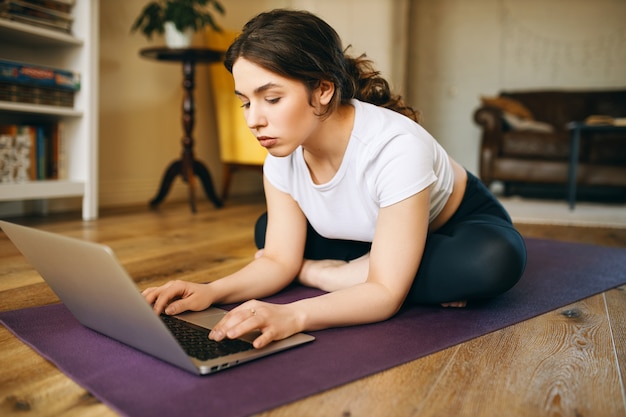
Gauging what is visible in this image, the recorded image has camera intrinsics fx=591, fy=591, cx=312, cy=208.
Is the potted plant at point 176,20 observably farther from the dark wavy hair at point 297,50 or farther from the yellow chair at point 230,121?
the dark wavy hair at point 297,50

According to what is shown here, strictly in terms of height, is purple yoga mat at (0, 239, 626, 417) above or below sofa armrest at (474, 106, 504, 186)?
below

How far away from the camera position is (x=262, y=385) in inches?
32.2

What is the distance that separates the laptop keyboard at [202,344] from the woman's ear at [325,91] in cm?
45

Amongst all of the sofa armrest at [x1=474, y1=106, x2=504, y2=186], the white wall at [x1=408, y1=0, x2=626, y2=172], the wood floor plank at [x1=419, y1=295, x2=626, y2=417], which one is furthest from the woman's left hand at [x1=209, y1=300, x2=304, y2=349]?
the white wall at [x1=408, y1=0, x2=626, y2=172]

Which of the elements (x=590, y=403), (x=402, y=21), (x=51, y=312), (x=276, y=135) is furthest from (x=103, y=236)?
(x=402, y=21)

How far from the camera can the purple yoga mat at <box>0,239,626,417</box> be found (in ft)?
2.53

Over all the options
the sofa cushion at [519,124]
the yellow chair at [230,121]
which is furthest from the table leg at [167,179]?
the sofa cushion at [519,124]

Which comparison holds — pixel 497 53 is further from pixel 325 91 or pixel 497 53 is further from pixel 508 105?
pixel 325 91

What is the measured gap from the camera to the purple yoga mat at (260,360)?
2.53 feet

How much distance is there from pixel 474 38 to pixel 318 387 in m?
5.34

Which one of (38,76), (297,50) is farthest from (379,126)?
(38,76)

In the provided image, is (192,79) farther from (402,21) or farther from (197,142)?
(402,21)

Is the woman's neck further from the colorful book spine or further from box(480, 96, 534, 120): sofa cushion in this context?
box(480, 96, 534, 120): sofa cushion

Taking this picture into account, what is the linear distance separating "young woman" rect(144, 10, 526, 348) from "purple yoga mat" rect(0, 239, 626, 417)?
0.04m
